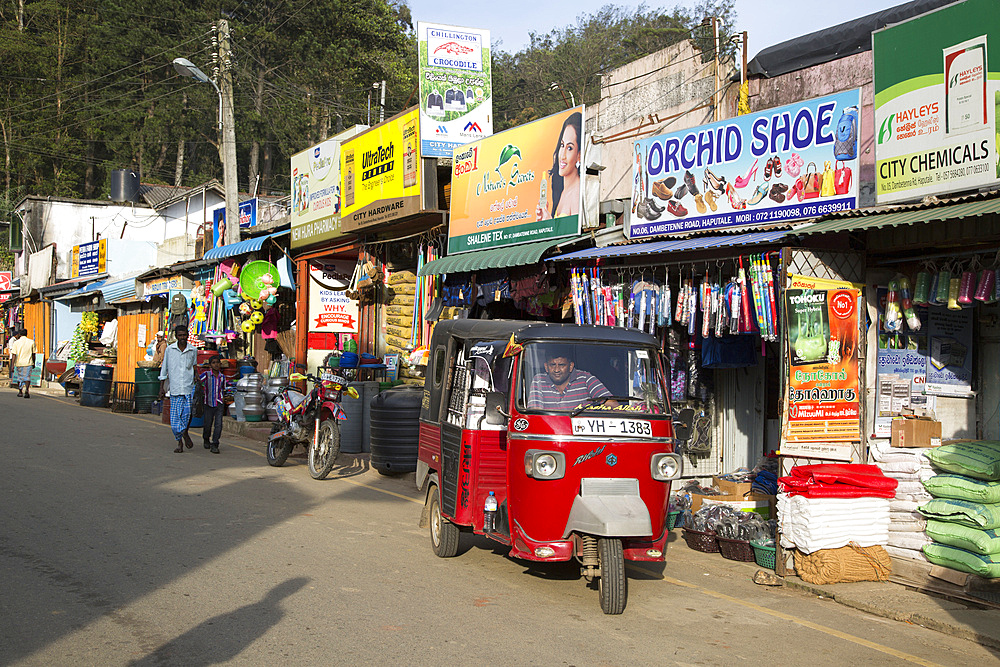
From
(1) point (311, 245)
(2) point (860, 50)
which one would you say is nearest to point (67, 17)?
(1) point (311, 245)

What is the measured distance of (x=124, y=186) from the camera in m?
44.8

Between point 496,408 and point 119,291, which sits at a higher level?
point 119,291

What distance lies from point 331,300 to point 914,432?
1446 centimetres

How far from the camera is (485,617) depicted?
617 centimetres

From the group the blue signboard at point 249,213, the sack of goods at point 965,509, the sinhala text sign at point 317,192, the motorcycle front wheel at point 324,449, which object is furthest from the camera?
the blue signboard at point 249,213

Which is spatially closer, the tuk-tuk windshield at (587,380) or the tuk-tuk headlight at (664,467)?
the tuk-tuk headlight at (664,467)

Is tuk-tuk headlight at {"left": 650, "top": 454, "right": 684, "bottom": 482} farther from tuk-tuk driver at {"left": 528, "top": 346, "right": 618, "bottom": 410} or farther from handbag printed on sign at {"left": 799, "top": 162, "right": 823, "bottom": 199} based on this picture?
handbag printed on sign at {"left": 799, "top": 162, "right": 823, "bottom": 199}

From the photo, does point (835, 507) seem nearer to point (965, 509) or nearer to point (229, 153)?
point (965, 509)

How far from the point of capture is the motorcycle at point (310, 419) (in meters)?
12.4

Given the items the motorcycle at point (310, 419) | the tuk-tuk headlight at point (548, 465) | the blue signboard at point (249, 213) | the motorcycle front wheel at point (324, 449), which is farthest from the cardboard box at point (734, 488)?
the blue signboard at point (249, 213)

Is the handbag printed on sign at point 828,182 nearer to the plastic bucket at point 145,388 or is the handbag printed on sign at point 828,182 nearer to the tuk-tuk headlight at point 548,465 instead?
the tuk-tuk headlight at point 548,465

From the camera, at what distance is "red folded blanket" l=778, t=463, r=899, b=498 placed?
7.81m

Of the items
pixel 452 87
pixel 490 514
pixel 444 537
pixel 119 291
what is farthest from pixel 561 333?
pixel 119 291

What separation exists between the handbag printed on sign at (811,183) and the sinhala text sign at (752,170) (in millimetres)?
10
